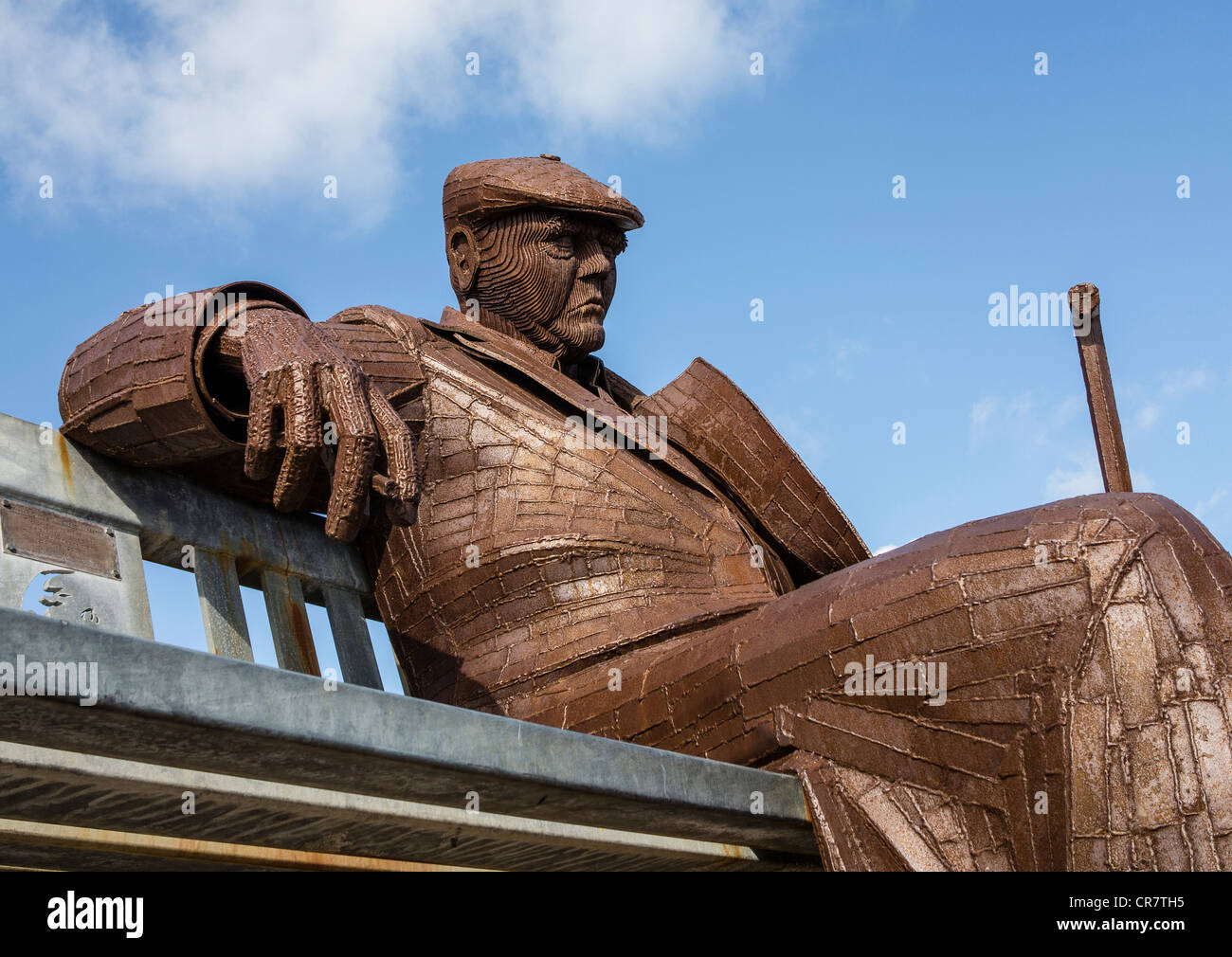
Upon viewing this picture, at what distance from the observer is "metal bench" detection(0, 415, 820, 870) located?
105 inches

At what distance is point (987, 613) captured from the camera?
12.0 feet

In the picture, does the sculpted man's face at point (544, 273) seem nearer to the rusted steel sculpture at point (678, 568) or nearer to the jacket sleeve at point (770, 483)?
the rusted steel sculpture at point (678, 568)

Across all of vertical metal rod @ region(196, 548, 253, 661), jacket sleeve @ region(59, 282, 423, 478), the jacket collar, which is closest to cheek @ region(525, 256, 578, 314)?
the jacket collar

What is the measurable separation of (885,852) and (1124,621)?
757mm

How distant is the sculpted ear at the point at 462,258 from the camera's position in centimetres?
517

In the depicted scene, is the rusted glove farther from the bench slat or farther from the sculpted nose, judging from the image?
the sculpted nose

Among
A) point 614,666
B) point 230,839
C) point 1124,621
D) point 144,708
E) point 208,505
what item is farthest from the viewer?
point 208,505

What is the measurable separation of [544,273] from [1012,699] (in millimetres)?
2232

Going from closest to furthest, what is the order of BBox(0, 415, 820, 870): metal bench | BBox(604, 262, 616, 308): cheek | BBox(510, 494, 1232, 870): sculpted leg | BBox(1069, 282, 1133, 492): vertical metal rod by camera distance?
BBox(0, 415, 820, 870): metal bench → BBox(510, 494, 1232, 870): sculpted leg → BBox(1069, 282, 1133, 492): vertical metal rod → BBox(604, 262, 616, 308): cheek

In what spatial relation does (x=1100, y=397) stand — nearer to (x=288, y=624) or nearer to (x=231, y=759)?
(x=288, y=624)

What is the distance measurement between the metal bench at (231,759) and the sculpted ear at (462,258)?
3.61 feet
